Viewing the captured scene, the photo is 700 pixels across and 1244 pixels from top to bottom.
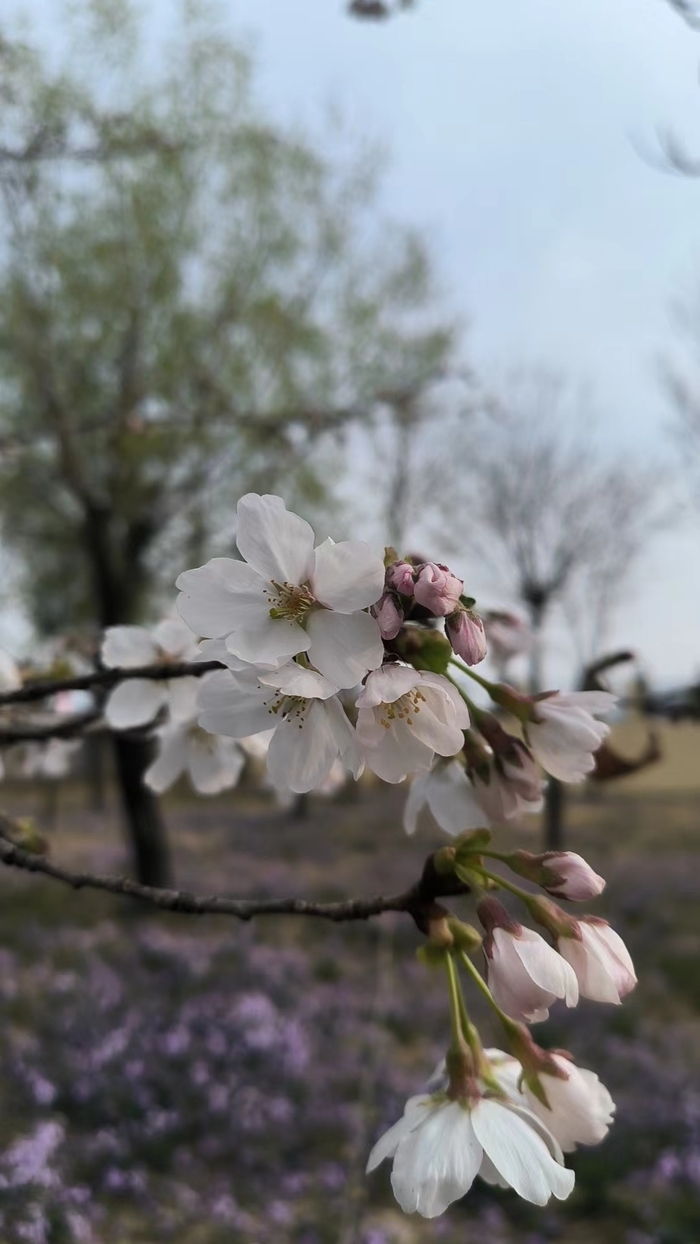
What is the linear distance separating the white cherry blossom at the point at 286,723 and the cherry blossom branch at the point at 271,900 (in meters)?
0.09

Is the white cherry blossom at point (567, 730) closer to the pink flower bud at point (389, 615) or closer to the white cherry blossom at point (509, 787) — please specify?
the white cherry blossom at point (509, 787)

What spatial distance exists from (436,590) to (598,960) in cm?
26

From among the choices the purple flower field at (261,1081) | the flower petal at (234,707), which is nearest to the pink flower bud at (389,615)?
the flower petal at (234,707)

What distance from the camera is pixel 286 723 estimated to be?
584 millimetres

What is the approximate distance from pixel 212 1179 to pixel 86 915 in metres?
4.06

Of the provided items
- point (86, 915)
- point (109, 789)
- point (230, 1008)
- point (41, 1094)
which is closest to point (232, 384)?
point (86, 915)

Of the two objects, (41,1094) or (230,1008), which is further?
(230,1008)

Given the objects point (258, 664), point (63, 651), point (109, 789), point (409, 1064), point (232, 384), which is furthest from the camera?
point (109, 789)

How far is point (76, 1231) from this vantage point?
1.83m

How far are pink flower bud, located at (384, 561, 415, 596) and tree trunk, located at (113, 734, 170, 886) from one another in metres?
6.76

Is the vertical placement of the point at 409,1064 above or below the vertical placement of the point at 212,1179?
below

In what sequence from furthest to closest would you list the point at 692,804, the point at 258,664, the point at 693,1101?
the point at 692,804 → the point at 693,1101 → the point at 258,664

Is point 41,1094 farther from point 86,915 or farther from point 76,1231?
point 86,915

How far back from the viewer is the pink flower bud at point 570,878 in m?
0.56
